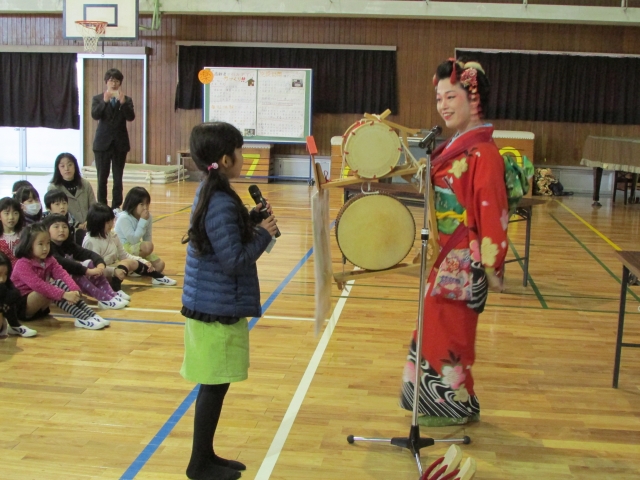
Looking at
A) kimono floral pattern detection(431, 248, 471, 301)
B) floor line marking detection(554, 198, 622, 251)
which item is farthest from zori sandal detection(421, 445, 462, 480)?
floor line marking detection(554, 198, 622, 251)

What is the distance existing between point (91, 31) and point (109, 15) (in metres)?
0.39

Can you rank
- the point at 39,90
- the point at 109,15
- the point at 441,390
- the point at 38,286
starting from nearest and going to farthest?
the point at 441,390, the point at 38,286, the point at 109,15, the point at 39,90

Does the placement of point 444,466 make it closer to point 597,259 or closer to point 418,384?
point 418,384

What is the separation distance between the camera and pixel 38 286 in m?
4.20

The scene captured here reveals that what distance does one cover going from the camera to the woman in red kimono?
2633mm

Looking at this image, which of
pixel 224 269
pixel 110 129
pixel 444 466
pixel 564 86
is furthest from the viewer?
pixel 564 86

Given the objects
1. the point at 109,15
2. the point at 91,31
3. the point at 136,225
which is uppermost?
the point at 109,15

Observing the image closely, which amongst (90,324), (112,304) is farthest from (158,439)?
(112,304)

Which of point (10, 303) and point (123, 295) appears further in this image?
point (123, 295)

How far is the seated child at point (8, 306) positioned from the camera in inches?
156

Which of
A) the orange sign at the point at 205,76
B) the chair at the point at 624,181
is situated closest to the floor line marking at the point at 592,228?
the chair at the point at 624,181

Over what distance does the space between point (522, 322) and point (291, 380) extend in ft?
5.97

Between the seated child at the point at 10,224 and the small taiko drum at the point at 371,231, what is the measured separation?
8.64 feet

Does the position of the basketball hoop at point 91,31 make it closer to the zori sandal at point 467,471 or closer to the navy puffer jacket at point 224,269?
the navy puffer jacket at point 224,269
